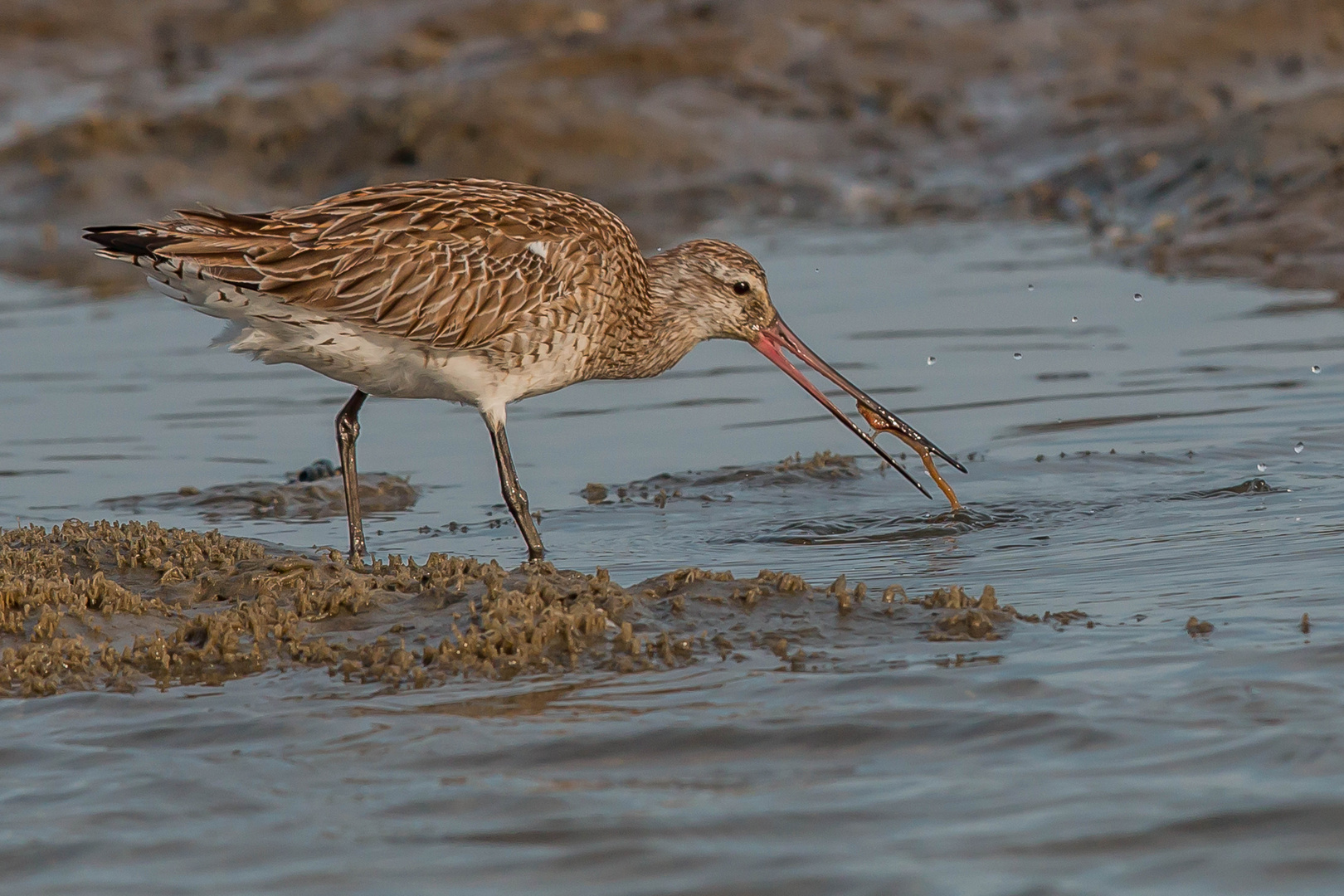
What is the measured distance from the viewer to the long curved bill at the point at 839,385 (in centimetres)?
753

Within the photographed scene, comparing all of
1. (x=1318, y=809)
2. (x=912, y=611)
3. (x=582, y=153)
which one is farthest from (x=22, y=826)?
(x=582, y=153)

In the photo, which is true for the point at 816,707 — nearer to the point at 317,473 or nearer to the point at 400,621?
the point at 400,621

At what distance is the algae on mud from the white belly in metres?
0.96

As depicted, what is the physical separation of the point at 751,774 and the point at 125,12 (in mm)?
18490

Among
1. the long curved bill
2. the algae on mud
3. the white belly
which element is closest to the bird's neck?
the long curved bill

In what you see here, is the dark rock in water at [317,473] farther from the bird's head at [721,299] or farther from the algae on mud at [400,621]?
the algae on mud at [400,621]

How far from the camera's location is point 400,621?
5715 millimetres

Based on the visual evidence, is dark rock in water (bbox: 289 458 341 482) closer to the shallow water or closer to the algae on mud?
the shallow water

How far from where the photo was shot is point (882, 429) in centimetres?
761

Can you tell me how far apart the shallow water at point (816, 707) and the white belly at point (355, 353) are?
0.61 m

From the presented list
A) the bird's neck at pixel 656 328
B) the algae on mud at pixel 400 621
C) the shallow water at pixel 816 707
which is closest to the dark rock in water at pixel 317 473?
the shallow water at pixel 816 707

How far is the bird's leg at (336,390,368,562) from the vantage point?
696 cm

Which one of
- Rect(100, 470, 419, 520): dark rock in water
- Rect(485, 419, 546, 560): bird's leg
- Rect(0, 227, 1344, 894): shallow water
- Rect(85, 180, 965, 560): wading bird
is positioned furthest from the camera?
Rect(100, 470, 419, 520): dark rock in water

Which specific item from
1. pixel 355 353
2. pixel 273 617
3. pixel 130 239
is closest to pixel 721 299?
pixel 355 353
